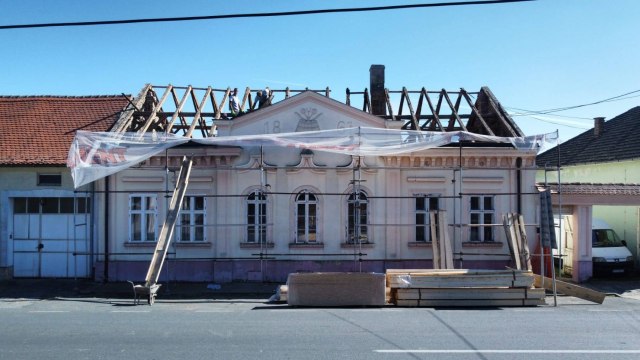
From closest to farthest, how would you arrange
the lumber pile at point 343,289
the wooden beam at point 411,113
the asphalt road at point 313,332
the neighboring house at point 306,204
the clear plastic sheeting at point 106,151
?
the asphalt road at point 313,332, the lumber pile at point 343,289, the clear plastic sheeting at point 106,151, the neighboring house at point 306,204, the wooden beam at point 411,113

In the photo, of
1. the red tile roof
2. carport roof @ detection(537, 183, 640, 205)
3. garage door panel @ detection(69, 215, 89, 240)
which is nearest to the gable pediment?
the red tile roof

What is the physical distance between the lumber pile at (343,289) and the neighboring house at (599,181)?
5.66 m

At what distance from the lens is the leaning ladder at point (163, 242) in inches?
466

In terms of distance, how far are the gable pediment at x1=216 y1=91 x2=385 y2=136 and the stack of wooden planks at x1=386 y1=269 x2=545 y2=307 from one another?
5530 millimetres

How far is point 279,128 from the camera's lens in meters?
15.5

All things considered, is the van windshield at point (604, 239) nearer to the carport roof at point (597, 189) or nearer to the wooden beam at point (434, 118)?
the carport roof at point (597, 189)

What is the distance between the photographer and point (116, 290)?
13.9m

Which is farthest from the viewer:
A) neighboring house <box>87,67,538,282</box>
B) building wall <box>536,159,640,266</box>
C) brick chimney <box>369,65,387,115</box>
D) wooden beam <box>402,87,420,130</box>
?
building wall <box>536,159,640,266</box>

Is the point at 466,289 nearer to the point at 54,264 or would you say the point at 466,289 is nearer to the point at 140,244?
the point at 140,244

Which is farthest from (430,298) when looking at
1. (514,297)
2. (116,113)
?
(116,113)

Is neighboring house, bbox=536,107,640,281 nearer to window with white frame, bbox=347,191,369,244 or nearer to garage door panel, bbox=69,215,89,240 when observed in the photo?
window with white frame, bbox=347,191,369,244

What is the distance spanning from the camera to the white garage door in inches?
618

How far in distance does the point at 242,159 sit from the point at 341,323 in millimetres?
7223

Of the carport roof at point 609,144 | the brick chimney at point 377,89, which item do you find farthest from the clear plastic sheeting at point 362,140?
the carport roof at point 609,144
